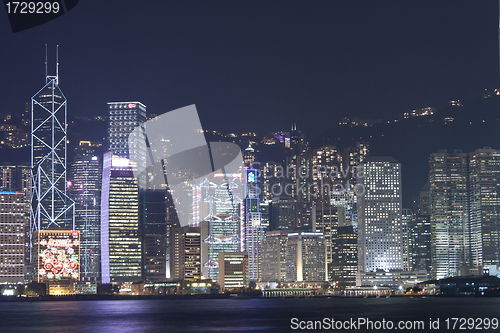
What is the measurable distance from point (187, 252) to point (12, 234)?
2824 centimetres

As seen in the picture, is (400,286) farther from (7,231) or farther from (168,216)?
(7,231)

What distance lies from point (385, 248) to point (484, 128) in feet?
96.7

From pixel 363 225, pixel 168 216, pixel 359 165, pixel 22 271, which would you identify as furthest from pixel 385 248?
pixel 22 271

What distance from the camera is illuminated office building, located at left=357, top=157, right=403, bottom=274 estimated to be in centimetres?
12106

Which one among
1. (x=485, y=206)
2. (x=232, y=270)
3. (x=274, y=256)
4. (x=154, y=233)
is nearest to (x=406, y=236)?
(x=485, y=206)

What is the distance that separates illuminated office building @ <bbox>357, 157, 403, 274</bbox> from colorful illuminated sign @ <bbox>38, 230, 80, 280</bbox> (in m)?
46.2

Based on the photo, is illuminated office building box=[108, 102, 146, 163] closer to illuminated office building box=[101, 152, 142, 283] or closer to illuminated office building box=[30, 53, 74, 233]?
illuminated office building box=[101, 152, 142, 283]

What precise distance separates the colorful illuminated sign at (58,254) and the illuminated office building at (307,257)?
38914mm

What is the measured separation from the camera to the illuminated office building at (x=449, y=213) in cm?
12362

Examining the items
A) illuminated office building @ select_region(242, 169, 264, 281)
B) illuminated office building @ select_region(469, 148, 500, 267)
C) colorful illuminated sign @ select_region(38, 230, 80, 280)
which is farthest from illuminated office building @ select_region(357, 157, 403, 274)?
colorful illuminated sign @ select_region(38, 230, 80, 280)

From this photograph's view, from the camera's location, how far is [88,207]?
422 ft

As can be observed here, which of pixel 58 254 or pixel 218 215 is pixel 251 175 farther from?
pixel 58 254

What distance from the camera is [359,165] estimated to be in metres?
127

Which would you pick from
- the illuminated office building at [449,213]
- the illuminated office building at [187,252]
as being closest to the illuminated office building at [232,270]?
the illuminated office building at [187,252]
